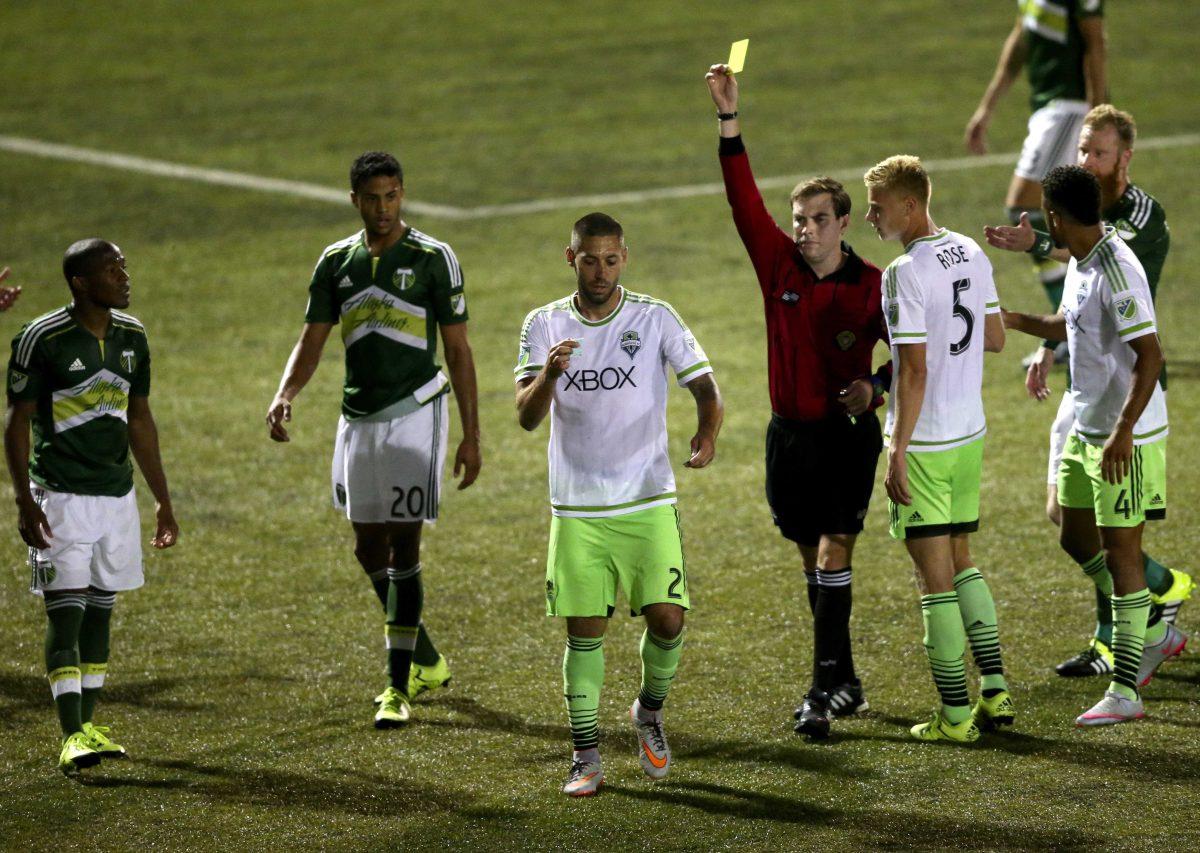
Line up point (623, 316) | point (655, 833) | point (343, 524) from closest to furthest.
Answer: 1. point (655, 833)
2. point (623, 316)
3. point (343, 524)

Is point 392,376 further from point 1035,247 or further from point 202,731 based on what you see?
point 1035,247

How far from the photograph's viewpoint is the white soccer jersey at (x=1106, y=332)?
18.4 feet

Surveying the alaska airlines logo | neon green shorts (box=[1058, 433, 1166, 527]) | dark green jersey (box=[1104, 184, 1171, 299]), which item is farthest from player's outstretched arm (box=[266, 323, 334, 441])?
dark green jersey (box=[1104, 184, 1171, 299])

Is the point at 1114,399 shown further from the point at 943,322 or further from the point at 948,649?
the point at 948,649

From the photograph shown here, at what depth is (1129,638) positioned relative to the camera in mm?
5797

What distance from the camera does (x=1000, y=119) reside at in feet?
61.2

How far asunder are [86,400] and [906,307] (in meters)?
2.80

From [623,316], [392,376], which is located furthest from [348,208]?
[623,316]

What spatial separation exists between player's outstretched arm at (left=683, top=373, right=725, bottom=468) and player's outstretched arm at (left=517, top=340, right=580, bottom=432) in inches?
16.6

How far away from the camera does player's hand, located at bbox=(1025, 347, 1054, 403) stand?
6297 millimetres

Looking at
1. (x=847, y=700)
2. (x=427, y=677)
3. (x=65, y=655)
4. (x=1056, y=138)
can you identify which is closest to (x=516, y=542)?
(x=427, y=677)

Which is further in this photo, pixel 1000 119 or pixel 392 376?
pixel 1000 119

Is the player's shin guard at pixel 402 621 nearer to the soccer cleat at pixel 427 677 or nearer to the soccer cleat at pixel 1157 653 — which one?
the soccer cleat at pixel 427 677

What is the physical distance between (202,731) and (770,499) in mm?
2228
